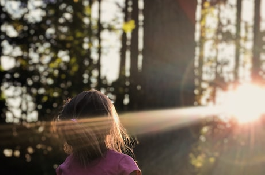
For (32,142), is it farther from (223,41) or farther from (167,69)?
(223,41)

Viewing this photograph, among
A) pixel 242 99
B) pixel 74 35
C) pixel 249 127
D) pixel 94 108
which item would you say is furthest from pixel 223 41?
A: pixel 94 108

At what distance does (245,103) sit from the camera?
56.6 ft

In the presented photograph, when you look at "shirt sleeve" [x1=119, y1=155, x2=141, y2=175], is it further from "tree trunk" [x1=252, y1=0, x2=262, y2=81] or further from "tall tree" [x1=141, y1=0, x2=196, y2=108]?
"tree trunk" [x1=252, y1=0, x2=262, y2=81]

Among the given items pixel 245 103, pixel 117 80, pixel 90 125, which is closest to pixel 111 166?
pixel 90 125

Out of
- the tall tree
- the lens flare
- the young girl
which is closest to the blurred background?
the tall tree

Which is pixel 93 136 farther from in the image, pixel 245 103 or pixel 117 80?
pixel 245 103

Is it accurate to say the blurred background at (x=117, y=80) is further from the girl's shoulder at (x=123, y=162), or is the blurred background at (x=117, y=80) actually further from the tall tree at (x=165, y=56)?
the girl's shoulder at (x=123, y=162)

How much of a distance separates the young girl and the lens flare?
1336cm

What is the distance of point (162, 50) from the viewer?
10977mm

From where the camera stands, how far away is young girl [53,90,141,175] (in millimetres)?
2314

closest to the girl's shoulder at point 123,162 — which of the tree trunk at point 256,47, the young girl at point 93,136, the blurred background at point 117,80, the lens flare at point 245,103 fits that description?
the young girl at point 93,136

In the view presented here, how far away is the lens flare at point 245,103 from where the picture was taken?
15.8 metres

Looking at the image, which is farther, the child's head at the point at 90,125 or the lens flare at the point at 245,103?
the lens flare at the point at 245,103

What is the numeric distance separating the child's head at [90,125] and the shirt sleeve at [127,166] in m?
0.10
